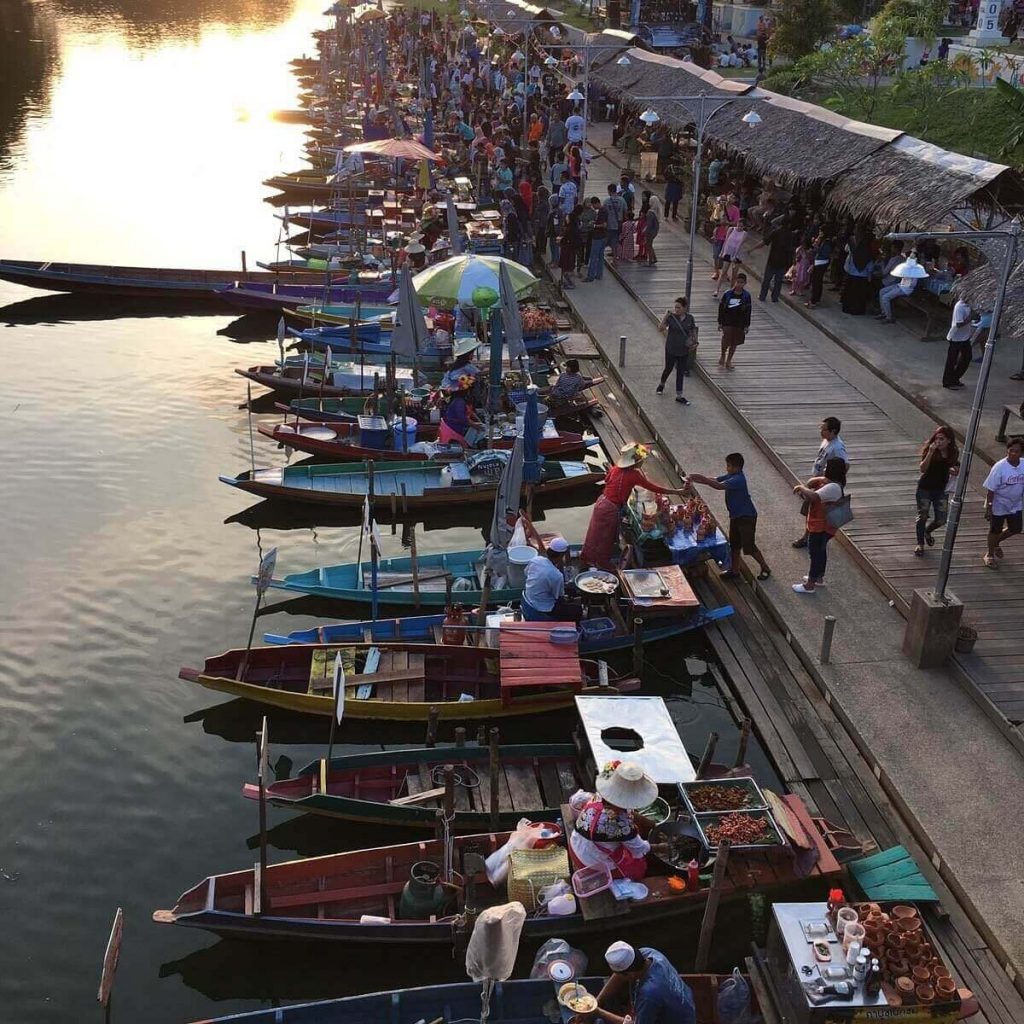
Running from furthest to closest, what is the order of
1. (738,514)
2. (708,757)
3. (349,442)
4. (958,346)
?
(958,346)
(349,442)
(738,514)
(708,757)

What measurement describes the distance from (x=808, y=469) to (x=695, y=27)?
51151mm

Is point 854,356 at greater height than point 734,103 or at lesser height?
lesser

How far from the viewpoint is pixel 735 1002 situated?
9766 mm

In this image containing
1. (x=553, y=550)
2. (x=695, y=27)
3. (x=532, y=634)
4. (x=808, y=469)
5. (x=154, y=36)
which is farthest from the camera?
(x=154, y=36)

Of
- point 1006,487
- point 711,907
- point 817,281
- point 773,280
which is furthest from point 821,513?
point 773,280

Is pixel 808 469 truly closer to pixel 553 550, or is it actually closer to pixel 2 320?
pixel 553 550

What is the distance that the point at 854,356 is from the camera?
24.2 m

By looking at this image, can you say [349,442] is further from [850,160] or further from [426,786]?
[850,160]

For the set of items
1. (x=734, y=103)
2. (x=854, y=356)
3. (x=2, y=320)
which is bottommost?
(x=2, y=320)

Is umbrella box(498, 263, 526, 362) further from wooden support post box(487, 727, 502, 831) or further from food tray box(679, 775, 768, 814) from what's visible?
food tray box(679, 775, 768, 814)

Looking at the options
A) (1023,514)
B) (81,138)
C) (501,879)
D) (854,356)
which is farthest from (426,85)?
(501,879)

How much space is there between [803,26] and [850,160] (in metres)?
24.1

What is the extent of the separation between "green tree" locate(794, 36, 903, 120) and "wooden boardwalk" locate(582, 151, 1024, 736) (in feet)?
46.2

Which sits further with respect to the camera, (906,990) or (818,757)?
(818,757)
